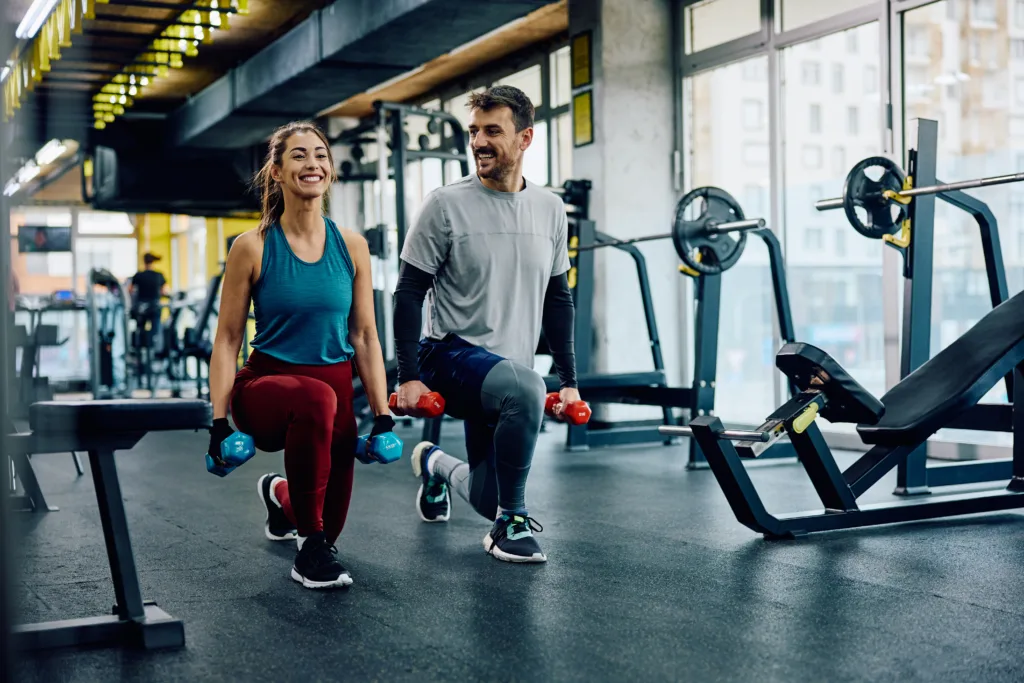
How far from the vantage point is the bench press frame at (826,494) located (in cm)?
287

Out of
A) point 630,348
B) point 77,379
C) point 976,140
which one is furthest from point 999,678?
point 77,379

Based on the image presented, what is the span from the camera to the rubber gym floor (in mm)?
1760

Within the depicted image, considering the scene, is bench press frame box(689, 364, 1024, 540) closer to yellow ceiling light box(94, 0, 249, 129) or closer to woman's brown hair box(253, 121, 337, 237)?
woman's brown hair box(253, 121, 337, 237)

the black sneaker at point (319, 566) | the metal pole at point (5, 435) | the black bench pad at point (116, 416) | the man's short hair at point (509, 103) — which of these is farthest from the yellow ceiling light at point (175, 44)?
the metal pole at point (5, 435)

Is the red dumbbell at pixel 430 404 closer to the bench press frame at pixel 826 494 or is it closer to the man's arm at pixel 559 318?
the man's arm at pixel 559 318

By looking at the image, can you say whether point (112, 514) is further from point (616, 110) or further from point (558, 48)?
point (558, 48)

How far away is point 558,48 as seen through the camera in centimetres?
788

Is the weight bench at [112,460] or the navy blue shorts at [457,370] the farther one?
the navy blue shorts at [457,370]

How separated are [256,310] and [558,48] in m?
5.94

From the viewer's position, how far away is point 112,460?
192 centimetres

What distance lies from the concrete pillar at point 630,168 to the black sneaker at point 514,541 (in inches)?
143

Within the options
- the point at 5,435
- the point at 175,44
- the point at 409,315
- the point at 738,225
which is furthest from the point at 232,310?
Result: the point at 175,44

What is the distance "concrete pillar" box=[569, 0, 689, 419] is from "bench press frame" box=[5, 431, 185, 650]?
4.44m

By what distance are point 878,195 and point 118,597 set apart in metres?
2.57
